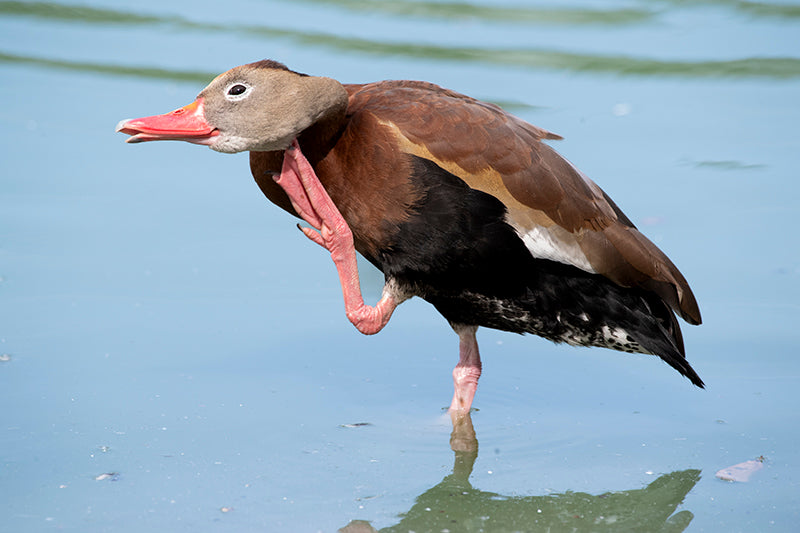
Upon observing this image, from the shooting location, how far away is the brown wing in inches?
152

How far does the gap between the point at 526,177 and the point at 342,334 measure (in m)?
1.50

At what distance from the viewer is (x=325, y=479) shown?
3.91 meters

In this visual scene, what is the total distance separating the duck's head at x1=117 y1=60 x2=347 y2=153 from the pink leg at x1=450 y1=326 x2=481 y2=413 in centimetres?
125

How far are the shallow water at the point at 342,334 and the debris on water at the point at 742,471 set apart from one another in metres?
0.04

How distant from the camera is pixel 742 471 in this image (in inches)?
160

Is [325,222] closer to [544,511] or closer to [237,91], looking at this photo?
[237,91]

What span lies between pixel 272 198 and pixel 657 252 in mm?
1486

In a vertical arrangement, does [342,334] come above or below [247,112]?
below

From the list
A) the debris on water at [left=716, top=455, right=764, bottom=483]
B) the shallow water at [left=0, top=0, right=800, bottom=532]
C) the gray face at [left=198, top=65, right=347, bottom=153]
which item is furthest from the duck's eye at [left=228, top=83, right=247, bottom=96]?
the debris on water at [left=716, top=455, right=764, bottom=483]

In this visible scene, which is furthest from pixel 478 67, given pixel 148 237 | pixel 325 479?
pixel 325 479

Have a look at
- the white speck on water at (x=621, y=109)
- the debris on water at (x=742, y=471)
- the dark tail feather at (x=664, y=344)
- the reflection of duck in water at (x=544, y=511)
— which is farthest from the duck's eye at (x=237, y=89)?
the white speck on water at (x=621, y=109)

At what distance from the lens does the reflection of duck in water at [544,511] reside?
3.68 metres

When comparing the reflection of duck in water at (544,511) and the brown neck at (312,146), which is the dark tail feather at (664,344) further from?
the brown neck at (312,146)

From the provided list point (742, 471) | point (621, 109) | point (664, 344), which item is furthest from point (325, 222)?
point (621, 109)
